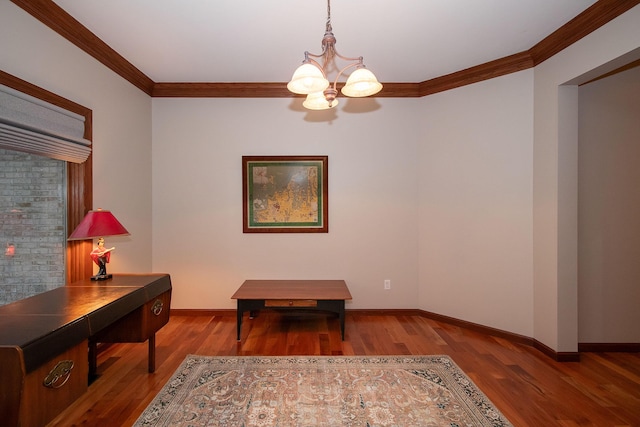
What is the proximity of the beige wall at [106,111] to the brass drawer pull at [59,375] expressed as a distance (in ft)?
5.51

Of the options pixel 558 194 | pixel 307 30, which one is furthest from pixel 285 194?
pixel 558 194

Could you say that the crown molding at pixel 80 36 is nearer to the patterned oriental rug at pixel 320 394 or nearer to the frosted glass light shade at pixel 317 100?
the frosted glass light shade at pixel 317 100

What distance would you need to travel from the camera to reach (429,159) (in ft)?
12.0

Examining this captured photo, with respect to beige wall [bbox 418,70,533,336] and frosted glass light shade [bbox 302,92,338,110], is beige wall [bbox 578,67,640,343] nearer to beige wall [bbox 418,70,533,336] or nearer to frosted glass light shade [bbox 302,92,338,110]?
beige wall [bbox 418,70,533,336]

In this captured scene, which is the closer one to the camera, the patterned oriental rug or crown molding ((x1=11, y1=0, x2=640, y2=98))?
the patterned oriental rug

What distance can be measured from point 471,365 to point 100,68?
4.16 meters

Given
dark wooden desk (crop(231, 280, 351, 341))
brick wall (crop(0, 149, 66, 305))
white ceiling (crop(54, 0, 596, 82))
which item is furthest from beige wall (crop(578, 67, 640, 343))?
brick wall (crop(0, 149, 66, 305))

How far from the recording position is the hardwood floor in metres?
2.02

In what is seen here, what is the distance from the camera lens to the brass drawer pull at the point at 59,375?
138cm

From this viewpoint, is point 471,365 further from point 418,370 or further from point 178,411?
point 178,411

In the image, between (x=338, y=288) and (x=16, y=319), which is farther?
(x=338, y=288)

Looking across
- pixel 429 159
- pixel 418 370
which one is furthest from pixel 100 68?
pixel 418 370

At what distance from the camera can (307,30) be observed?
255 cm

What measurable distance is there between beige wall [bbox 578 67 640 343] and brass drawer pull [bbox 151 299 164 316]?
3.62m
